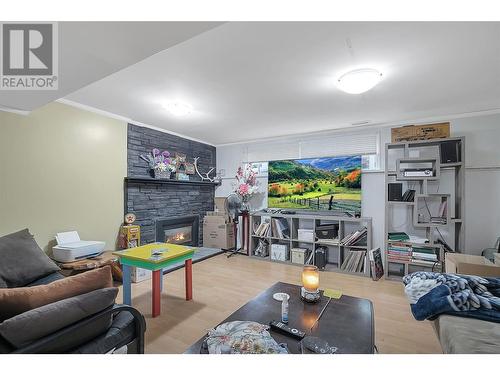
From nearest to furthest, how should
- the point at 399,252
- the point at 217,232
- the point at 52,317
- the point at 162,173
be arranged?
the point at 52,317
the point at 399,252
the point at 162,173
the point at 217,232

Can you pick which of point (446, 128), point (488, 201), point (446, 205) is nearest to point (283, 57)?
point (446, 128)

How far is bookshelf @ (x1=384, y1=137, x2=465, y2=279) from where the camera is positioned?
2727 millimetres

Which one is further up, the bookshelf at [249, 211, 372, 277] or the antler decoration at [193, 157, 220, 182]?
the antler decoration at [193, 157, 220, 182]

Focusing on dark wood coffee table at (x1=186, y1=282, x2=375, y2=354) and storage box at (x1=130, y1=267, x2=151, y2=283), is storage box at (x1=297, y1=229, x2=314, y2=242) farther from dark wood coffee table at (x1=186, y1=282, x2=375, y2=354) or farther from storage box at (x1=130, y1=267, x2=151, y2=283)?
storage box at (x1=130, y1=267, x2=151, y2=283)

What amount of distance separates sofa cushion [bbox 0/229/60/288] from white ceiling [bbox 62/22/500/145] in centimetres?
153

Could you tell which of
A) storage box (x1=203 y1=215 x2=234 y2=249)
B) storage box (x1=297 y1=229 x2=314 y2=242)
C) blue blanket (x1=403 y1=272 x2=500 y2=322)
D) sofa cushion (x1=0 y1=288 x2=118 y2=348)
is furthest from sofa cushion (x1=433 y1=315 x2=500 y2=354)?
storage box (x1=203 y1=215 x2=234 y2=249)

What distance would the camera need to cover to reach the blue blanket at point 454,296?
1.43m

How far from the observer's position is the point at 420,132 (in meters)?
2.90

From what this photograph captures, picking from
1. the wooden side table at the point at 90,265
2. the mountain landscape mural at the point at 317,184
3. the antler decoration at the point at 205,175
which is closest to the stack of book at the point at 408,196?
the mountain landscape mural at the point at 317,184

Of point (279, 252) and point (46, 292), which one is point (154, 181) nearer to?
point (279, 252)

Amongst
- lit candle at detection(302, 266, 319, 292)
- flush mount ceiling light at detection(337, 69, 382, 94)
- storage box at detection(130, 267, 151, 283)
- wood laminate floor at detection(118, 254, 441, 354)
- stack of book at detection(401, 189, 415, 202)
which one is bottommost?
wood laminate floor at detection(118, 254, 441, 354)

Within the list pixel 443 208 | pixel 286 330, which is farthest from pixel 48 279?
pixel 443 208

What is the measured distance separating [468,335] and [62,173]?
370cm

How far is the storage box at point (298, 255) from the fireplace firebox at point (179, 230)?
195 cm
